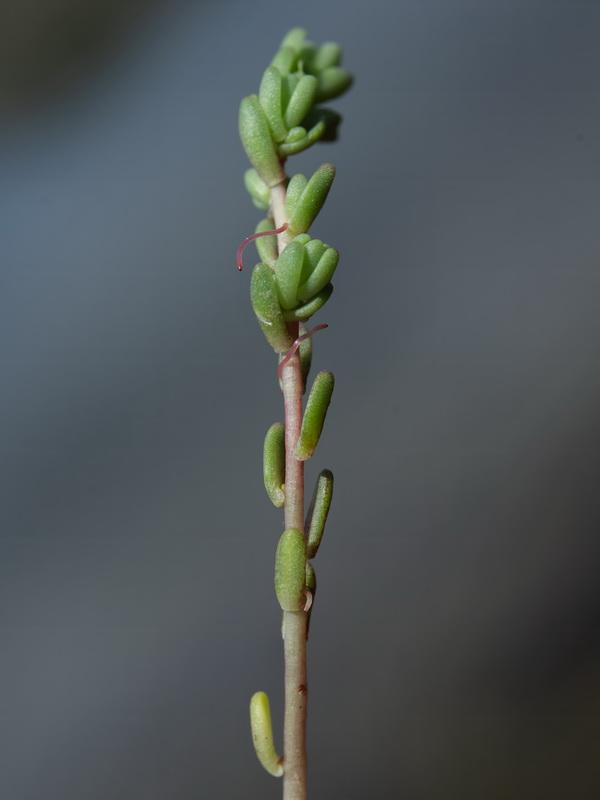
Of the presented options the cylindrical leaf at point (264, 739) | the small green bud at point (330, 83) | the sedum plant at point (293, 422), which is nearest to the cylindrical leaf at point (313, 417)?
the sedum plant at point (293, 422)

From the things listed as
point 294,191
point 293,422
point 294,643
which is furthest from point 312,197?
point 294,643

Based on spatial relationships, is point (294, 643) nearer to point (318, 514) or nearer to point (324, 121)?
point (318, 514)

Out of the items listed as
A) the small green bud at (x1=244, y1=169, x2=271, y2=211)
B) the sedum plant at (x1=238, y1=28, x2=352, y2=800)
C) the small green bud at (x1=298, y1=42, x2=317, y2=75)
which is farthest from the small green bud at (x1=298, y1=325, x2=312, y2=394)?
the small green bud at (x1=298, y1=42, x2=317, y2=75)

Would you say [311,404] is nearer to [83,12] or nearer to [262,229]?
[262,229]

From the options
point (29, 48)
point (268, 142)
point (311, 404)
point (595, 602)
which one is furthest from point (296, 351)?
point (29, 48)

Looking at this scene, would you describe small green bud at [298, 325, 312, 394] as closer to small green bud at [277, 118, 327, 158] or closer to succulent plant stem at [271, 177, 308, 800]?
succulent plant stem at [271, 177, 308, 800]

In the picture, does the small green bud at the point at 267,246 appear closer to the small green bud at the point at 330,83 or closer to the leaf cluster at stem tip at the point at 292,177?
the leaf cluster at stem tip at the point at 292,177

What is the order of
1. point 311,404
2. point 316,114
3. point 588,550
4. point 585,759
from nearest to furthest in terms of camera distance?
1. point 311,404
2. point 316,114
3. point 585,759
4. point 588,550

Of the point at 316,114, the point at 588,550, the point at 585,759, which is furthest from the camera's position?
the point at 588,550
